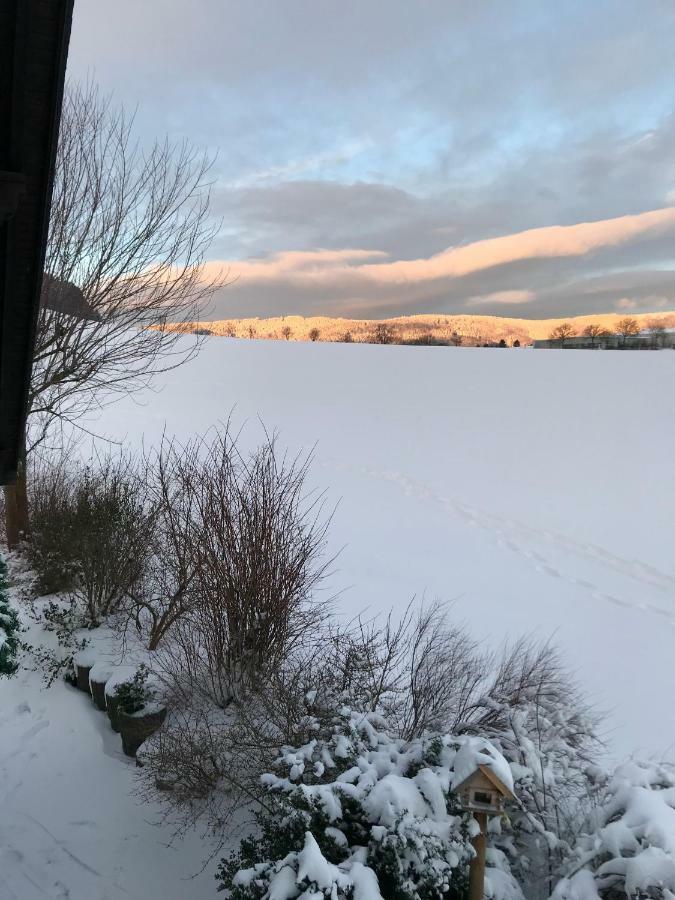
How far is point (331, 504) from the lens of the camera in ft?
43.5

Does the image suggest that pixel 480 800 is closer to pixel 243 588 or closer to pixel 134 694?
pixel 243 588

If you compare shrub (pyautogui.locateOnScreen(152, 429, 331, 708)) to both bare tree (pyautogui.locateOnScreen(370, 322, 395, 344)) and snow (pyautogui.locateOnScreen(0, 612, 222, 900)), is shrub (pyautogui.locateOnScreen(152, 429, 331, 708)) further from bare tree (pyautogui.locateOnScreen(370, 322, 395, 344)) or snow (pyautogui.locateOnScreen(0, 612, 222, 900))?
bare tree (pyautogui.locateOnScreen(370, 322, 395, 344))

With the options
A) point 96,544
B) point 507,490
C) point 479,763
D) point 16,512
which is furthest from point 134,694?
point 507,490

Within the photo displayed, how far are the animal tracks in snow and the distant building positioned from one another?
38.2 meters

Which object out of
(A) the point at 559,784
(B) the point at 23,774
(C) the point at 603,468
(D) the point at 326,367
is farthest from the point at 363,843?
(D) the point at 326,367

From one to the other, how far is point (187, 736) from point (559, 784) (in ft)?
9.20

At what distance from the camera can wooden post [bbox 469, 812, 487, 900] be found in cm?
251

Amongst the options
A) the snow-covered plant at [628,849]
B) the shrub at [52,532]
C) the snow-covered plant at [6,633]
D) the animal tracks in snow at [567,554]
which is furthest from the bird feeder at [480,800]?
the animal tracks in snow at [567,554]

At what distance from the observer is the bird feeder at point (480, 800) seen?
2.36 meters

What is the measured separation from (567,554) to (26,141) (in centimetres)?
1071

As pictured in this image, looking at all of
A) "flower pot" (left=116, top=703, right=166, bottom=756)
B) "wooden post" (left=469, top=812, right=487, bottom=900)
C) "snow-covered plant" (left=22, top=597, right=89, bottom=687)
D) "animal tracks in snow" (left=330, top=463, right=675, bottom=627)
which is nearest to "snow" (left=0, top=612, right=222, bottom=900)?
"flower pot" (left=116, top=703, right=166, bottom=756)

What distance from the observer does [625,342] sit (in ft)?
154

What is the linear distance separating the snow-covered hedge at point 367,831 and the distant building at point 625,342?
48.1m

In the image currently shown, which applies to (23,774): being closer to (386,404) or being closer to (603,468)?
(603,468)
